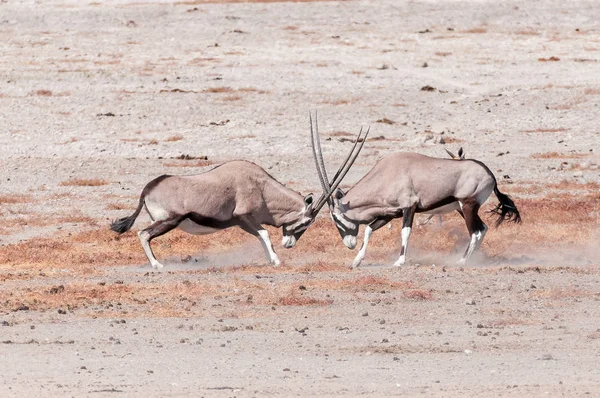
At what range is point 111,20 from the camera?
52531 millimetres

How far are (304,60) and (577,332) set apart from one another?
3091 cm

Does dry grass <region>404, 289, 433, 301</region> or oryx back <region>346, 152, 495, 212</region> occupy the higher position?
dry grass <region>404, 289, 433, 301</region>

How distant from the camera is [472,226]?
18891 mm

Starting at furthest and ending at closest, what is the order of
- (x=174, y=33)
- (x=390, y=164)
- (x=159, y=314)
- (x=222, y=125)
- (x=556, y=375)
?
(x=174, y=33)
(x=222, y=125)
(x=390, y=164)
(x=159, y=314)
(x=556, y=375)

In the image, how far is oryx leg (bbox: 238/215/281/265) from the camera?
737 inches

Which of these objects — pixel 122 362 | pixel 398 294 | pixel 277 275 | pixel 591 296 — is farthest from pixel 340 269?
pixel 122 362

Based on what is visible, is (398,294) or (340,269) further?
(340,269)

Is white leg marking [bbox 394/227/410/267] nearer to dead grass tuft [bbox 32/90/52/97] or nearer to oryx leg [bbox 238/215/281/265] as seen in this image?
oryx leg [bbox 238/215/281/265]

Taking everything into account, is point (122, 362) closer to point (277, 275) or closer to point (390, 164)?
point (277, 275)

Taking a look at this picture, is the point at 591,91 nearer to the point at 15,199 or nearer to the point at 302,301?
the point at 15,199

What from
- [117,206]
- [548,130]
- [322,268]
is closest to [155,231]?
[322,268]

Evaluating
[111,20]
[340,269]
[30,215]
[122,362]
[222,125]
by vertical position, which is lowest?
[111,20]

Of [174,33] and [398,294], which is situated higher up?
[398,294]

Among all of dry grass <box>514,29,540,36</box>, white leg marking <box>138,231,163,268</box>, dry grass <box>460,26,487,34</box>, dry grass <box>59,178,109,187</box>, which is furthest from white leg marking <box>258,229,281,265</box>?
dry grass <box>460,26,487,34</box>
